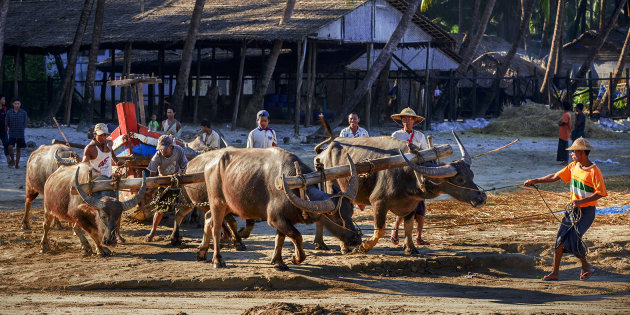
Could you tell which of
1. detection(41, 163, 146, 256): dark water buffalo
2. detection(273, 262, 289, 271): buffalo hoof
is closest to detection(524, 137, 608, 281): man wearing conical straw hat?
detection(273, 262, 289, 271): buffalo hoof

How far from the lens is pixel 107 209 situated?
390 inches

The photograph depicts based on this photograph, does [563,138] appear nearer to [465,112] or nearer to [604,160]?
[604,160]

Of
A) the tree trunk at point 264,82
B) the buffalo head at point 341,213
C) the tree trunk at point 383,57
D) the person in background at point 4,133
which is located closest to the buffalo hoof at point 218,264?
the buffalo head at point 341,213

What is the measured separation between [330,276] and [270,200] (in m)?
1.21

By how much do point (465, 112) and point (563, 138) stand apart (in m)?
16.8

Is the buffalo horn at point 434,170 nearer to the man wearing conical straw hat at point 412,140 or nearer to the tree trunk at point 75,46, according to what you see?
the man wearing conical straw hat at point 412,140

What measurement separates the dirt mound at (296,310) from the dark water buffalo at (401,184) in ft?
7.86

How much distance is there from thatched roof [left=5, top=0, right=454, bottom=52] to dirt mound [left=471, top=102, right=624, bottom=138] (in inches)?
154

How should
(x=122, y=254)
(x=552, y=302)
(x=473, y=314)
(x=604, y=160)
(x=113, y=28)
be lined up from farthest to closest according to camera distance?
(x=113, y=28)
(x=604, y=160)
(x=122, y=254)
(x=552, y=302)
(x=473, y=314)

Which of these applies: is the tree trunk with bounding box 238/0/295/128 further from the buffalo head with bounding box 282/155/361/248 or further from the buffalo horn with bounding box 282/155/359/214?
the buffalo horn with bounding box 282/155/359/214

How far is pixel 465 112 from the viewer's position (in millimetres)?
36375

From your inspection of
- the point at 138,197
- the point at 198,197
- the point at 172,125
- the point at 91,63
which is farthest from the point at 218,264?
the point at 91,63

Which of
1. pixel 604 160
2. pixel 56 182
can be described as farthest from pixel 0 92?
pixel 604 160

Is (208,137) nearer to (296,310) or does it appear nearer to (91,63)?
(296,310)
